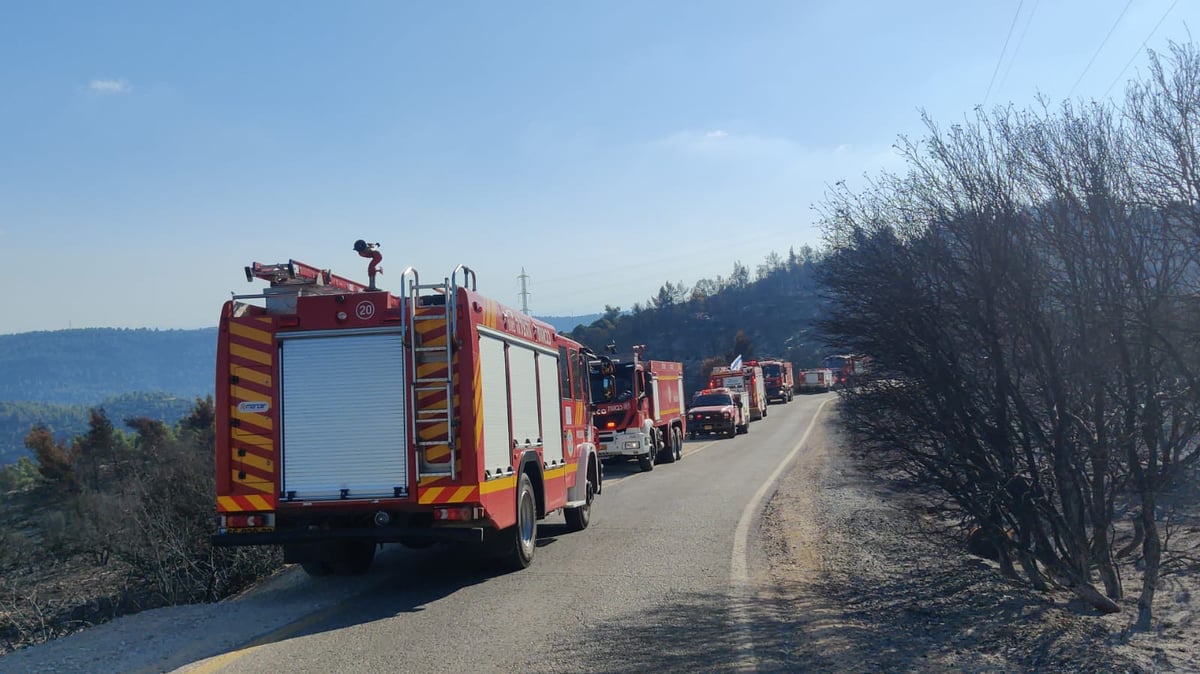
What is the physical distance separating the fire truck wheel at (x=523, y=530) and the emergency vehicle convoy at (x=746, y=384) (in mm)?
32886

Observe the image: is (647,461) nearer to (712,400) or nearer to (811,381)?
(712,400)

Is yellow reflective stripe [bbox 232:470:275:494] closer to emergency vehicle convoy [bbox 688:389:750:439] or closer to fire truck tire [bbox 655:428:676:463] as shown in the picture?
fire truck tire [bbox 655:428:676:463]

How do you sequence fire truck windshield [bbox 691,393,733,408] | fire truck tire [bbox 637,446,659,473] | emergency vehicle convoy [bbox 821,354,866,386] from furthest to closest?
fire truck windshield [bbox 691,393,733,408] → fire truck tire [bbox 637,446,659,473] → emergency vehicle convoy [bbox 821,354,866,386]

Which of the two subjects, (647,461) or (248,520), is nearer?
(248,520)

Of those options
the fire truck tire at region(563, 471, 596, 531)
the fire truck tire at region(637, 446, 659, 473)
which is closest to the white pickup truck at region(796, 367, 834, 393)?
the fire truck tire at region(637, 446, 659, 473)

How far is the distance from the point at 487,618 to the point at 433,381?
7.34ft

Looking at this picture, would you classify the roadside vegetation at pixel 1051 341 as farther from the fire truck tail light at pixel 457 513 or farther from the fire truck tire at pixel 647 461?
the fire truck tire at pixel 647 461

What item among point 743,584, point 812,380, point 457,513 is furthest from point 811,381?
point 457,513

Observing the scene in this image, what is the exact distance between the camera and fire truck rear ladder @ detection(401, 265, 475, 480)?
337 inches

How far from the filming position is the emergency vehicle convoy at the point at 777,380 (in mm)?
68812

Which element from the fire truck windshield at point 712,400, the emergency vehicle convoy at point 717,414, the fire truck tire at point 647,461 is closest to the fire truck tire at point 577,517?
the fire truck tire at point 647,461

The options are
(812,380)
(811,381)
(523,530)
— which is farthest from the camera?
(811,381)

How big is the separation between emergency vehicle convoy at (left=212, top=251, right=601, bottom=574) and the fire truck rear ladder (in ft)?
0.04

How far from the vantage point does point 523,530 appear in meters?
10.2
